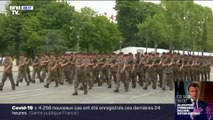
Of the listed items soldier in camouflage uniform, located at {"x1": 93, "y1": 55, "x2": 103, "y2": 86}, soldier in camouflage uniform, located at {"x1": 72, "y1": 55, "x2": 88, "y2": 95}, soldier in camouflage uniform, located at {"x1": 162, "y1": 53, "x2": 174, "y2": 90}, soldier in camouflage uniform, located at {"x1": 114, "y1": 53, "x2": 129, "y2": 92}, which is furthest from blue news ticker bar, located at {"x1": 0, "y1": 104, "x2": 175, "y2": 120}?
soldier in camouflage uniform, located at {"x1": 93, "y1": 55, "x2": 103, "y2": 86}

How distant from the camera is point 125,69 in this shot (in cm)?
2019

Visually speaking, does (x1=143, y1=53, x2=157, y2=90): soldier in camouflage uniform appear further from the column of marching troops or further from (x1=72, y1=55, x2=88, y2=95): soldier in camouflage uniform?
(x1=72, y1=55, x2=88, y2=95): soldier in camouflage uniform

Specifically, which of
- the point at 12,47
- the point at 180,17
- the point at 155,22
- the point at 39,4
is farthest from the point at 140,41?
the point at 39,4

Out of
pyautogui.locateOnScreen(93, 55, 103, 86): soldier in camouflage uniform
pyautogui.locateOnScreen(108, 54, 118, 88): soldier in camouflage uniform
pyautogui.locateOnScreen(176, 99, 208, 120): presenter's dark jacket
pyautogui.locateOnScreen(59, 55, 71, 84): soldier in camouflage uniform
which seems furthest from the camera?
pyautogui.locateOnScreen(59, 55, 71, 84): soldier in camouflage uniform

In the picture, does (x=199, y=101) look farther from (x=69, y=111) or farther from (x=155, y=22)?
(x=155, y=22)

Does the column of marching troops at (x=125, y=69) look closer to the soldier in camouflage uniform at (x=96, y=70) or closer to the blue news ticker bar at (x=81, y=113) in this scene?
the soldier in camouflage uniform at (x=96, y=70)

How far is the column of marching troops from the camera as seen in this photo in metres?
20.5

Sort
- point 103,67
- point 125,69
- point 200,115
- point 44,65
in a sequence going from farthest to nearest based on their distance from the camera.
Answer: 1. point 44,65
2. point 103,67
3. point 125,69
4. point 200,115

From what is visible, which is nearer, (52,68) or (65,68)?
(52,68)

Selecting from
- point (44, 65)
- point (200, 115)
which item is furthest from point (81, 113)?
point (44, 65)

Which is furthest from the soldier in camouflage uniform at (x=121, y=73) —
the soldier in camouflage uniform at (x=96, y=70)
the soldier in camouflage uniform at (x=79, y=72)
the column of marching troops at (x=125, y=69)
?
the soldier in camouflage uniform at (x=96, y=70)

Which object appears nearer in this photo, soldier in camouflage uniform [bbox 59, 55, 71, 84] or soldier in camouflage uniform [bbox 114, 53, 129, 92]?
soldier in camouflage uniform [bbox 114, 53, 129, 92]

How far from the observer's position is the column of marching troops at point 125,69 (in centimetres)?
2045

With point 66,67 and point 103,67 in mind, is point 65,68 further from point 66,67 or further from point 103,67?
point 103,67
